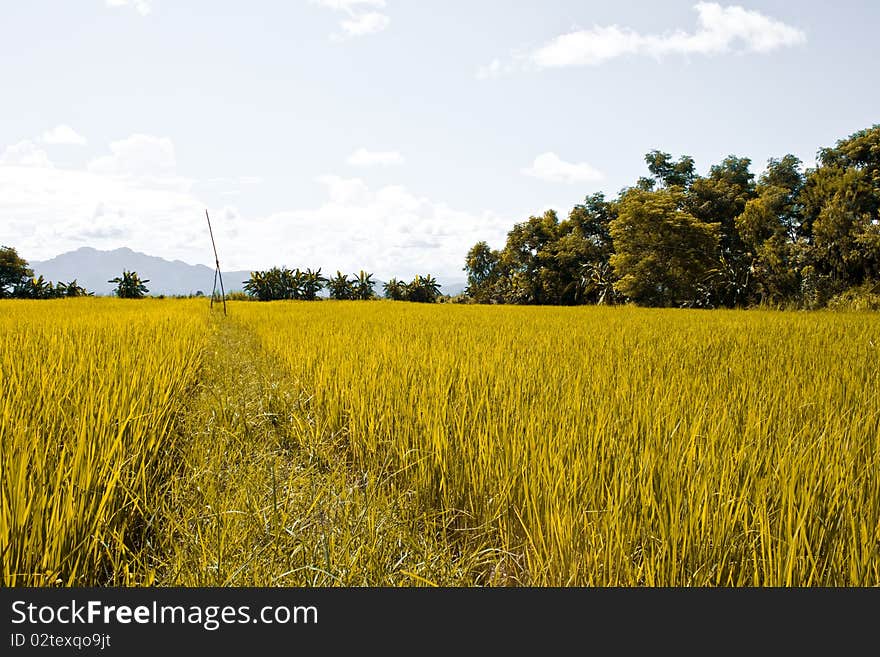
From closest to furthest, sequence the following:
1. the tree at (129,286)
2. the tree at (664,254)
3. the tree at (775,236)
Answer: the tree at (775,236) → the tree at (664,254) → the tree at (129,286)

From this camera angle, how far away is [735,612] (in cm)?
101

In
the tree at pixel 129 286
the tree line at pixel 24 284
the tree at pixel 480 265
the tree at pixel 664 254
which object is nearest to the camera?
the tree at pixel 664 254

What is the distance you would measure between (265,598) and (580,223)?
31.6m

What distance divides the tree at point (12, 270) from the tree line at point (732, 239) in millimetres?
27538

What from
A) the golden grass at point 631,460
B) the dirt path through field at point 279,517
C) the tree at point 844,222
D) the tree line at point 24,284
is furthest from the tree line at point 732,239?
the tree line at point 24,284

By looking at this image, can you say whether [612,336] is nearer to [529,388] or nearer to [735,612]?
[529,388]

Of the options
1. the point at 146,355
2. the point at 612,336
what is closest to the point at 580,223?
the point at 612,336

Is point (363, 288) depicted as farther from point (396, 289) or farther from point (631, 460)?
point (631, 460)

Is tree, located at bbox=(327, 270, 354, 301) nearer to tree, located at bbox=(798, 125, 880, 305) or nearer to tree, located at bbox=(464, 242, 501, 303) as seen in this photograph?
tree, located at bbox=(464, 242, 501, 303)

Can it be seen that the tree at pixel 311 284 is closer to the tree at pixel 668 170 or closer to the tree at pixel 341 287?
the tree at pixel 341 287

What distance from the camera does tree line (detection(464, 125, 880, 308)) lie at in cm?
1836

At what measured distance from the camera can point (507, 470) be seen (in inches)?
65.6

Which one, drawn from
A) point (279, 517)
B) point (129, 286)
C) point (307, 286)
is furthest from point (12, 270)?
point (279, 517)

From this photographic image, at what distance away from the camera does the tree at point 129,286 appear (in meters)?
25.3
